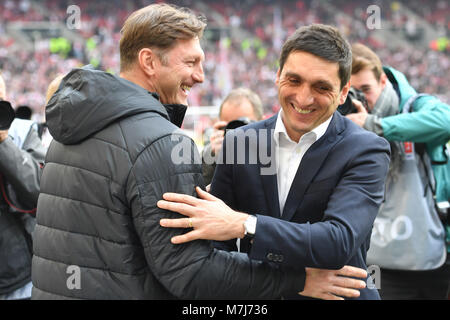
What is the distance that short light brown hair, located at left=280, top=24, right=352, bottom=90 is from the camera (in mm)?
1647

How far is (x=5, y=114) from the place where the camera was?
2.20 meters

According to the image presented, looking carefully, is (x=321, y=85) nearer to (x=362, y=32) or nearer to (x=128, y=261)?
(x=128, y=261)

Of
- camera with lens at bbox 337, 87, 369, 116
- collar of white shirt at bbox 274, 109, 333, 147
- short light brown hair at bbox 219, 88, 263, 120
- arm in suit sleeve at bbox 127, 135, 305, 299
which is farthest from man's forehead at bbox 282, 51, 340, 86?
short light brown hair at bbox 219, 88, 263, 120

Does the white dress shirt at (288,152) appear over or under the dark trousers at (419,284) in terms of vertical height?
over

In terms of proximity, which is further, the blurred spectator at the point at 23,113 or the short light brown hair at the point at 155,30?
the blurred spectator at the point at 23,113

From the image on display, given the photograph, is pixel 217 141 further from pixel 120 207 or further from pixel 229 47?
pixel 229 47

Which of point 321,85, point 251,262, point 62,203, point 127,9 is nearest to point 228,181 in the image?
point 251,262

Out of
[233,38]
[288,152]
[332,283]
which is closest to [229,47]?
[233,38]

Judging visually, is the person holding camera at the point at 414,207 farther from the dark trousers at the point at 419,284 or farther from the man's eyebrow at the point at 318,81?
the man's eyebrow at the point at 318,81

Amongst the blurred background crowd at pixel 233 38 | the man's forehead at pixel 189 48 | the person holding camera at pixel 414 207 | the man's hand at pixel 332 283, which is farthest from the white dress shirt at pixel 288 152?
the blurred background crowd at pixel 233 38

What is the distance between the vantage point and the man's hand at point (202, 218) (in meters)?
1.45

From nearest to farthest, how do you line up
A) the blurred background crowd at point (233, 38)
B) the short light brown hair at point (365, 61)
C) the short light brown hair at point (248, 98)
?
the short light brown hair at point (365, 61), the short light brown hair at point (248, 98), the blurred background crowd at point (233, 38)

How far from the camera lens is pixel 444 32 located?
26.7 meters

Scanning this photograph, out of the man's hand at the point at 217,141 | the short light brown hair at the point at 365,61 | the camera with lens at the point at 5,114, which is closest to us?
the camera with lens at the point at 5,114
